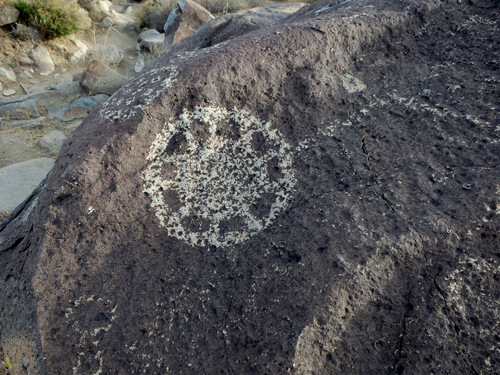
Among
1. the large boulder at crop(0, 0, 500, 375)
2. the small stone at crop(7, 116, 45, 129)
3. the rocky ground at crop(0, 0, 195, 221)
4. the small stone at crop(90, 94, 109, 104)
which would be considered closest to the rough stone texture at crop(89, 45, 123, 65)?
the rocky ground at crop(0, 0, 195, 221)

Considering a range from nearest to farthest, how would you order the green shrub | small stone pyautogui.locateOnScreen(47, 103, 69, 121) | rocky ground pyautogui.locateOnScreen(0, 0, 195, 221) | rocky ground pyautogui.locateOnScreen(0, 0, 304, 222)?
1. rocky ground pyautogui.locateOnScreen(0, 0, 304, 222)
2. rocky ground pyautogui.locateOnScreen(0, 0, 195, 221)
3. small stone pyautogui.locateOnScreen(47, 103, 69, 121)
4. the green shrub

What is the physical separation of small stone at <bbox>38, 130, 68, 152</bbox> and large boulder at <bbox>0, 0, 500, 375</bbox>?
1769 millimetres

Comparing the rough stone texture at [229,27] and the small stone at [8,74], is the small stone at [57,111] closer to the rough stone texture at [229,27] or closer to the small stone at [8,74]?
the small stone at [8,74]

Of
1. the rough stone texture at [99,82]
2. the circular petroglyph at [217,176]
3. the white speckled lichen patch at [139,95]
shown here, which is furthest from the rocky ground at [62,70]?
the circular petroglyph at [217,176]

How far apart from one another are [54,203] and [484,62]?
1327mm

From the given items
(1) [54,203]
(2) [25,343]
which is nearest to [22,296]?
(2) [25,343]

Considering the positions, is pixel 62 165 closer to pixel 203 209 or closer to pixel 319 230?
pixel 203 209

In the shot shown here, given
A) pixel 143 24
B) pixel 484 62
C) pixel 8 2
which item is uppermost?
pixel 484 62

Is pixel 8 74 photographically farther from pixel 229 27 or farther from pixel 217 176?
pixel 217 176

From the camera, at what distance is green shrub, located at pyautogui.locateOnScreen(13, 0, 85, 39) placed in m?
4.27

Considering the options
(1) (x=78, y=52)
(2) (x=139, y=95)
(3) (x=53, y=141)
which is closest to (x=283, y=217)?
(2) (x=139, y=95)

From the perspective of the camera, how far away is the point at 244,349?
92 centimetres

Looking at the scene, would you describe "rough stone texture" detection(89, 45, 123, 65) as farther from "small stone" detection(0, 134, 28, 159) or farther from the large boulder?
the large boulder

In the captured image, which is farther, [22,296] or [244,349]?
[22,296]
